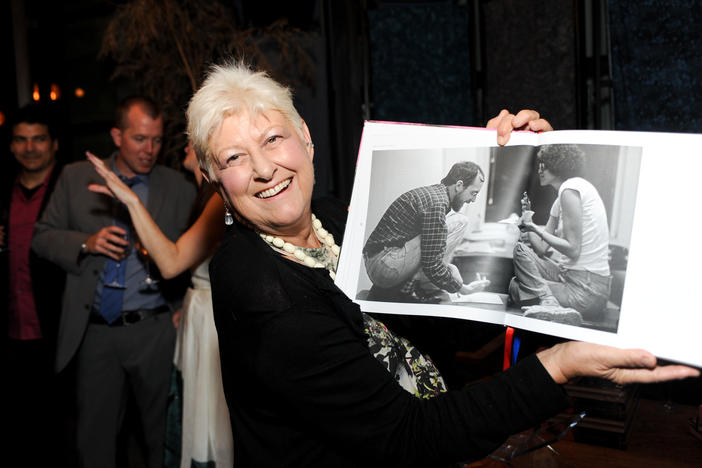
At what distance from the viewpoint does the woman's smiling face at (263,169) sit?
42.4 inches

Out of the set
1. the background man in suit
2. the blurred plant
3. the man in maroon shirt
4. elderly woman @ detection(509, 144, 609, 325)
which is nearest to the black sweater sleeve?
elderly woman @ detection(509, 144, 609, 325)

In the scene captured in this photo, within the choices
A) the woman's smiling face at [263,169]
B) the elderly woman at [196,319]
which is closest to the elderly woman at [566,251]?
the woman's smiling face at [263,169]

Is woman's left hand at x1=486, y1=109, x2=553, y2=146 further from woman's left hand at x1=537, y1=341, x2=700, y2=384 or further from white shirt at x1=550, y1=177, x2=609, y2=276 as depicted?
woman's left hand at x1=537, y1=341, x2=700, y2=384

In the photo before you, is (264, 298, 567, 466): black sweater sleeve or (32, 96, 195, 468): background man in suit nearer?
(264, 298, 567, 466): black sweater sleeve

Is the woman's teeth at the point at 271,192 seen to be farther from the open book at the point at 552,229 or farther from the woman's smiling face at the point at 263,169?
the open book at the point at 552,229

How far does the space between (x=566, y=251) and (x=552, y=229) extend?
0.14 ft

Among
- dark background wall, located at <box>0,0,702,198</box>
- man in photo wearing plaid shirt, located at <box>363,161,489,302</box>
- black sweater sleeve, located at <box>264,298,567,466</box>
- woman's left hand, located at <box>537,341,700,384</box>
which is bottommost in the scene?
black sweater sleeve, located at <box>264,298,567,466</box>

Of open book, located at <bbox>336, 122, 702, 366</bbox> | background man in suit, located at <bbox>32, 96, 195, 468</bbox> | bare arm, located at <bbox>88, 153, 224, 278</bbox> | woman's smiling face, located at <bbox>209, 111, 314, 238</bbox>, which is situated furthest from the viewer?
background man in suit, located at <bbox>32, 96, 195, 468</bbox>

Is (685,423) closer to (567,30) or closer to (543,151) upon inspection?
(543,151)

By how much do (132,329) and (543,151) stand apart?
2168 mm

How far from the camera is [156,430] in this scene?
103 inches

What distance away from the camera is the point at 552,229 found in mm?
892

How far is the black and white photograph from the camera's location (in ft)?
2.75

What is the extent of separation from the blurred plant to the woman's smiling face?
2.06 metres
